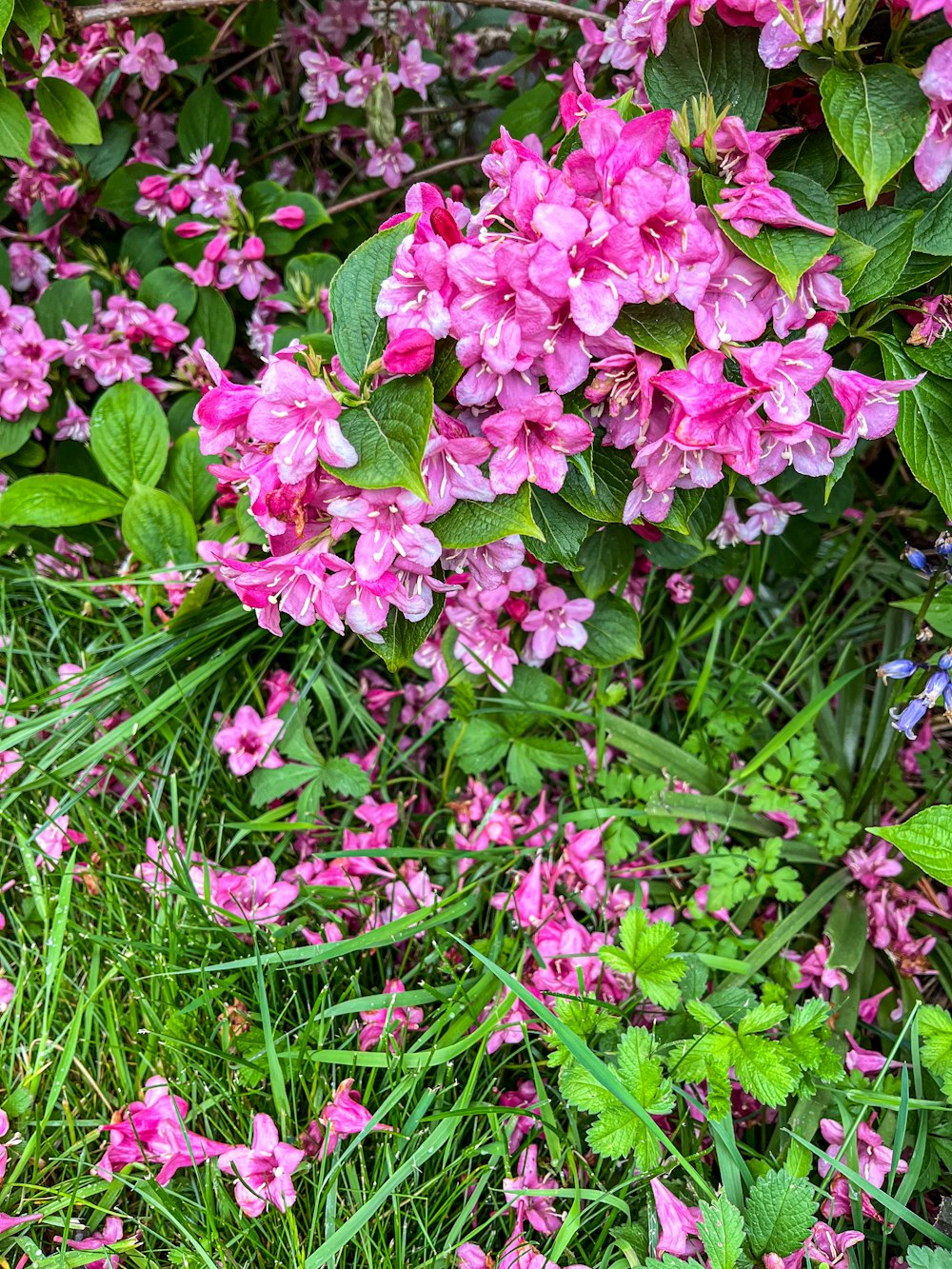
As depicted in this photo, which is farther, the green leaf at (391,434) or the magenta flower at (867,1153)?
the magenta flower at (867,1153)

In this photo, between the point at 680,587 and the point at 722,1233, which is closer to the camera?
the point at 722,1233

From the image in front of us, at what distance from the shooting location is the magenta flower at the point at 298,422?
0.82 m

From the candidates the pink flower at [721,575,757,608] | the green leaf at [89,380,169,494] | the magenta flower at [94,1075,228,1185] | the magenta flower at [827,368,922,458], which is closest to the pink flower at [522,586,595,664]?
the pink flower at [721,575,757,608]

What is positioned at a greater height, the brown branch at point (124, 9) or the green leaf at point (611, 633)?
the brown branch at point (124, 9)

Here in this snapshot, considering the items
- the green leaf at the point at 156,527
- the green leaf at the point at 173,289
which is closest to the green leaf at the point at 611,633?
the green leaf at the point at 156,527

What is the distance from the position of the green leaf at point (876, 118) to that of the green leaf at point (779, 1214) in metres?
1.01

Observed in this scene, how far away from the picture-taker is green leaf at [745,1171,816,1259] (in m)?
0.99

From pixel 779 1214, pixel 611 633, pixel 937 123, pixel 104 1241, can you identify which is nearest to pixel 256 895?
pixel 104 1241

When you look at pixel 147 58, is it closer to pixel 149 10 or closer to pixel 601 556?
pixel 149 10

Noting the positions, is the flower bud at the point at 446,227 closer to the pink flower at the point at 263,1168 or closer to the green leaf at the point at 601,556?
the green leaf at the point at 601,556

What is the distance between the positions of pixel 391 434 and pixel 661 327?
287 mm

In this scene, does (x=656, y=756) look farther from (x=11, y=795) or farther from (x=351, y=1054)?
(x=11, y=795)

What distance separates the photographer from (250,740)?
4.81 ft

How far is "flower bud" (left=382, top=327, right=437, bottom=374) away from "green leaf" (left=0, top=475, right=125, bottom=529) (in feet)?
2.86
